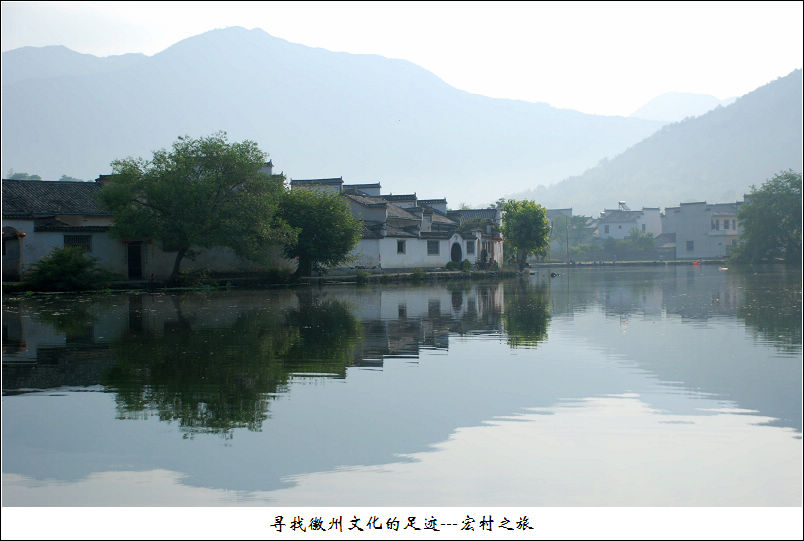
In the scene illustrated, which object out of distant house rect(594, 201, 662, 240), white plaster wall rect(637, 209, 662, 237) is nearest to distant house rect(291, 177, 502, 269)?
distant house rect(594, 201, 662, 240)

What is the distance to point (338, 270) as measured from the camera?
45.7 metres

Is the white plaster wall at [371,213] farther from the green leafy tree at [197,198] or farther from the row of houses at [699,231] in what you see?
the row of houses at [699,231]

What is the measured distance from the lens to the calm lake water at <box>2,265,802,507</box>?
6359 mm

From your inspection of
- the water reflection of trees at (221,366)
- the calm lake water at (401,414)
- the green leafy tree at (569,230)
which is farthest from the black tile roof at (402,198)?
the green leafy tree at (569,230)

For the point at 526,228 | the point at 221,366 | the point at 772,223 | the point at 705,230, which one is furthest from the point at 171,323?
the point at 705,230

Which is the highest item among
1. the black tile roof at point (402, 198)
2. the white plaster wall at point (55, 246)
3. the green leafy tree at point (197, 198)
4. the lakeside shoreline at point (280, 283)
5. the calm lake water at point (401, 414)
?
the black tile roof at point (402, 198)

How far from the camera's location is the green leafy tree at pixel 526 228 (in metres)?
59.1

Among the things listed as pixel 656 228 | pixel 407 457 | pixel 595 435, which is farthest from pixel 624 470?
pixel 656 228

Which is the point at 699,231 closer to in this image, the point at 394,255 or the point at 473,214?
the point at 473,214

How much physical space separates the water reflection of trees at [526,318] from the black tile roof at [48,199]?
22.4 m

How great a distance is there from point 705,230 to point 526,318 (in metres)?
77.3

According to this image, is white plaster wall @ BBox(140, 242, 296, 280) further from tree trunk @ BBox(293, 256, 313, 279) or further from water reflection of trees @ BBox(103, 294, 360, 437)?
water reflection of trees @ BBox(103, 294, 360, 437)

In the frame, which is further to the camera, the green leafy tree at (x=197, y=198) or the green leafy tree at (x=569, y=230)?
the green leafy tree at (x=569, y=230)

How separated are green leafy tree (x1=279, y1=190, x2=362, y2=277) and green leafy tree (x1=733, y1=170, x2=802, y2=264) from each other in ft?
136
